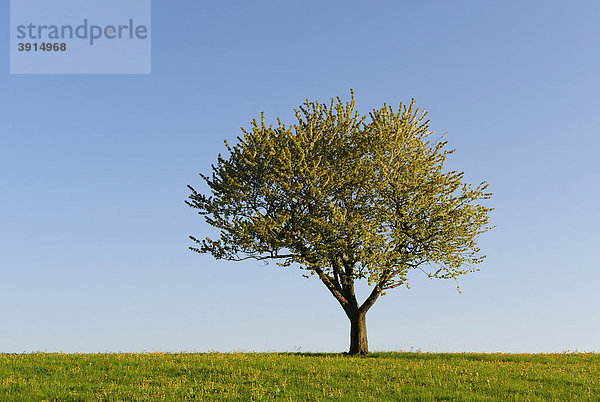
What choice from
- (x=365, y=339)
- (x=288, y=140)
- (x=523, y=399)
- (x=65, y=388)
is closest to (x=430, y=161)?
(x=288, y=140)

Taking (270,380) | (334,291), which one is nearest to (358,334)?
(334,291)

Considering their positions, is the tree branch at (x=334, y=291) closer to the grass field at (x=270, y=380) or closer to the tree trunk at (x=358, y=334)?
the tree trunk at (x=358, y=334)

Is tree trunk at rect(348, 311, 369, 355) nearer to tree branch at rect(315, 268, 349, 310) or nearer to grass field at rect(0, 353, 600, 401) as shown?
tree branch at rect(315, 268, 349, 310)

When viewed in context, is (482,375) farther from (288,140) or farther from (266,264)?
(288,140)

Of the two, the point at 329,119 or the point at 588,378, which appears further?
the point at 329,119

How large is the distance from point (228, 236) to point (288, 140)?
6.52 metres

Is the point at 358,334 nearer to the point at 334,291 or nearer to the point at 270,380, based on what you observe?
the point at 334,291

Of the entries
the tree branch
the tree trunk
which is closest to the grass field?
the tree trunk

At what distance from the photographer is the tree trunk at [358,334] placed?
1188 inches

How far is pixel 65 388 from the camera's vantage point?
1653 cm

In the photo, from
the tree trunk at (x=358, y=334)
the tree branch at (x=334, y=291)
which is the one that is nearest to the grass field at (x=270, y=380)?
the tree trunk at (x=358, y=334)

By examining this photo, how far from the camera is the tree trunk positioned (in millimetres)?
30172

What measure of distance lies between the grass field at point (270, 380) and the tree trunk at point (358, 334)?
677 cm

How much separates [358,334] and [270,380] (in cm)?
1316
